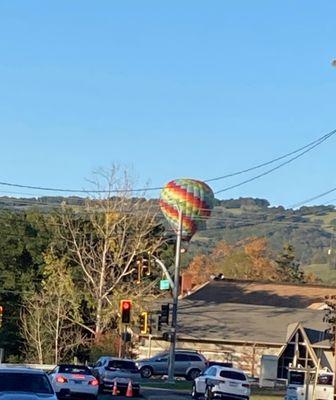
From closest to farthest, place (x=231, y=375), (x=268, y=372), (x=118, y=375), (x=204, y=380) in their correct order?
(x=231, y=375) → (x=204, y=380) → (x=118, y=375) → (x=268, y=372)

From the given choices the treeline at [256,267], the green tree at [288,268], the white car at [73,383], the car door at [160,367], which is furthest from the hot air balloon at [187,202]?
the green tree at [288,268]

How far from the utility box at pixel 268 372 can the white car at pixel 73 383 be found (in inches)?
843

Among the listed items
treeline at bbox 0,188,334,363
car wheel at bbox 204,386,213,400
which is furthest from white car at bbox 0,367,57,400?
treeline at bbox 0,188,334,363

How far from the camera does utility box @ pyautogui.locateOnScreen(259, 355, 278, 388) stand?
186 ft

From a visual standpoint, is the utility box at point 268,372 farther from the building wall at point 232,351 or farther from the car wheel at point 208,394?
the car wheel at point 208,394

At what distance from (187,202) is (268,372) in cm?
2639

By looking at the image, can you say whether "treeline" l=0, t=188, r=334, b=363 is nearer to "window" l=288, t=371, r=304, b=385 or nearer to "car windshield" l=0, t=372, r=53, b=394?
"window" l=288, t=371, r=304, b=385

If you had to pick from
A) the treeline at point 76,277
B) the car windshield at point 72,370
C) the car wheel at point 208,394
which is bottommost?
the car wheel at point 208,394

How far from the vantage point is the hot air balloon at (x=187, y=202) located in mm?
82000

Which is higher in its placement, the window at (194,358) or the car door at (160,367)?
the window at (194,358)

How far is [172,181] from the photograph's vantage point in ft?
277

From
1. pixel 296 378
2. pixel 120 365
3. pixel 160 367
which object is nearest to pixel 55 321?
pixel 160 367

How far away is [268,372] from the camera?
58031 mm

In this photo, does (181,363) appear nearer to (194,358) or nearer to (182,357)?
(182,357)
